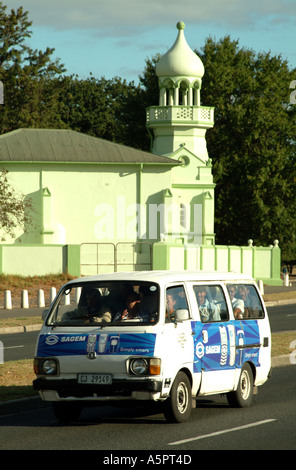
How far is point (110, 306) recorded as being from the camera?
37.4 ft

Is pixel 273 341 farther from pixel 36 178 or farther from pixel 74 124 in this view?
pixel 74 124

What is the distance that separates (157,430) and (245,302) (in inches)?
122

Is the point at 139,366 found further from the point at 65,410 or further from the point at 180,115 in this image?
the point at 180,115

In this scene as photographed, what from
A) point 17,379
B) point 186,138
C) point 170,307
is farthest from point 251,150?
point 170,307

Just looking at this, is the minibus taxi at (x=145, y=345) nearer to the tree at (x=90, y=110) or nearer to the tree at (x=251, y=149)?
the tree at (x=251, y=149)

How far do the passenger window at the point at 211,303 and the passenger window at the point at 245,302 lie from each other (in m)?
0.27

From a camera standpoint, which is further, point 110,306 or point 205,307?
point 205,307

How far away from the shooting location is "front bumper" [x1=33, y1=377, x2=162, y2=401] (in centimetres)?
1048

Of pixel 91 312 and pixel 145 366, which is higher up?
pixel 91 312

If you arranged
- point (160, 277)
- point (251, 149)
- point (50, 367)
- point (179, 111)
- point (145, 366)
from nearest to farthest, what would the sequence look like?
point (145, 366) → point (50, 367) → point (160, 277) → point (179, 111) → point (251, 149)

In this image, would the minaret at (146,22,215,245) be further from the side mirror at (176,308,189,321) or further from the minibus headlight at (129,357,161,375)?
the minibus headlight at (129,357,161,375)

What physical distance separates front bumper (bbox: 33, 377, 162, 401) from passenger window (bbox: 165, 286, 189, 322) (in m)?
0.96
